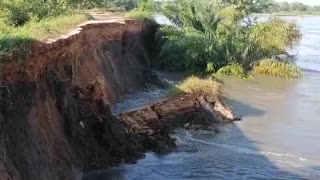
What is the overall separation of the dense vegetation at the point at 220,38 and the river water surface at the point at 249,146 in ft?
16.3

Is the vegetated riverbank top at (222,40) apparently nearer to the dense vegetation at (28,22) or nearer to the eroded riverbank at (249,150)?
the eroded riverbank at (249,150)

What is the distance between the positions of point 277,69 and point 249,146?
14.6 metres

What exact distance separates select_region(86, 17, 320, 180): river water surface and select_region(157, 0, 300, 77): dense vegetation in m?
4.97

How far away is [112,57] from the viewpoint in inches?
845

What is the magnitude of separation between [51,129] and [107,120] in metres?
2.37

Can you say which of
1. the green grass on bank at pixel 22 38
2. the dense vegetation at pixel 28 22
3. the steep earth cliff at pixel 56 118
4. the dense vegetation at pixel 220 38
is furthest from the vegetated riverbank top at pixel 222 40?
the green grass on bank at pixel 22 38

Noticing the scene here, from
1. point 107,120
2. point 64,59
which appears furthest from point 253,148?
point 64,59

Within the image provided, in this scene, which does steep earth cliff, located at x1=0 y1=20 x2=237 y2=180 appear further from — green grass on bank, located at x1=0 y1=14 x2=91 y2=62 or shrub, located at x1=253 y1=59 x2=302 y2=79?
shrub, located at x1=253 y1=59 x2=302 y2=79

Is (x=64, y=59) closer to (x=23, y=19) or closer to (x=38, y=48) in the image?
(x=38, y=48)

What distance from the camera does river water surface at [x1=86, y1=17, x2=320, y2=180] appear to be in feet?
40.4

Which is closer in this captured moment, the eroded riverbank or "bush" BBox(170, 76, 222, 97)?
the eroded riverbank

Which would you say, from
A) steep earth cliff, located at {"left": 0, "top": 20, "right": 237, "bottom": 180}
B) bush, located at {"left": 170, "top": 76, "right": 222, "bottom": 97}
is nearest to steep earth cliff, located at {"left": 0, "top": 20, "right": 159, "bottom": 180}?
steep earth cliff, located at {"left": 0, "top": 20, "right": 237, "bottom": 180}

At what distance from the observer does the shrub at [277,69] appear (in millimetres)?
28641

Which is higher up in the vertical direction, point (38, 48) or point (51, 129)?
point (38, 48)
